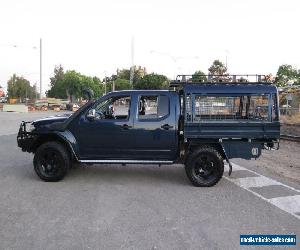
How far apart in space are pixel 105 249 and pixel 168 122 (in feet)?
12.4

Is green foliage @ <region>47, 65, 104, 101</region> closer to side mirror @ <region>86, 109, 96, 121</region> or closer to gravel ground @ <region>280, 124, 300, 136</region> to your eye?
gravel ground @ <region>280, 124, 300, 136</region>

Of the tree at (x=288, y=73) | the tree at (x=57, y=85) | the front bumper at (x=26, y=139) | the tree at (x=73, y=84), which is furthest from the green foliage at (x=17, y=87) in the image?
the front bumper at (x=26, y=139)

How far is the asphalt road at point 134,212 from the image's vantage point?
5.00 metres

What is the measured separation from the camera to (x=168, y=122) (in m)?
8.02

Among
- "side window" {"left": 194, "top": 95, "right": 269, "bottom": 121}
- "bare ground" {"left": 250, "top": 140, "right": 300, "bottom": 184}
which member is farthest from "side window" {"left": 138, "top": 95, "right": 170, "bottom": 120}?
"bare ground" {"left": 250, "top": 140, "right": 300, "bottom": 184}

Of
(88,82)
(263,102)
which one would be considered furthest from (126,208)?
(88,82)

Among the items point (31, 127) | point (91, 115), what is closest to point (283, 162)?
point (91, 115)

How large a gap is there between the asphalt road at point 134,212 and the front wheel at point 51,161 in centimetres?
20

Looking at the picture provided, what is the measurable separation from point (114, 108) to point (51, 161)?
1754mm

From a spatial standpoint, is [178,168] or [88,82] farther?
[88,82]

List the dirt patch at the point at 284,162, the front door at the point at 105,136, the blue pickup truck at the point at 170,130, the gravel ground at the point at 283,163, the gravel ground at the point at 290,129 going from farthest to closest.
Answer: the gravel ground at the point at 290,129, the dirt patch at the point at 284,162, the gravel ground at the point at 283,163, the front door at the point at 105,136, the blue pickup truck at the point at 170,130

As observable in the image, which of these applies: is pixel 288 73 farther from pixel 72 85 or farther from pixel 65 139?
pixel 65 139

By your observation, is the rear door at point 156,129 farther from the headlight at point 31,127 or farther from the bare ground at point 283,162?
the bare ground at point 283,162

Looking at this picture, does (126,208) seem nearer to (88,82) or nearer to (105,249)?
(105,249)
